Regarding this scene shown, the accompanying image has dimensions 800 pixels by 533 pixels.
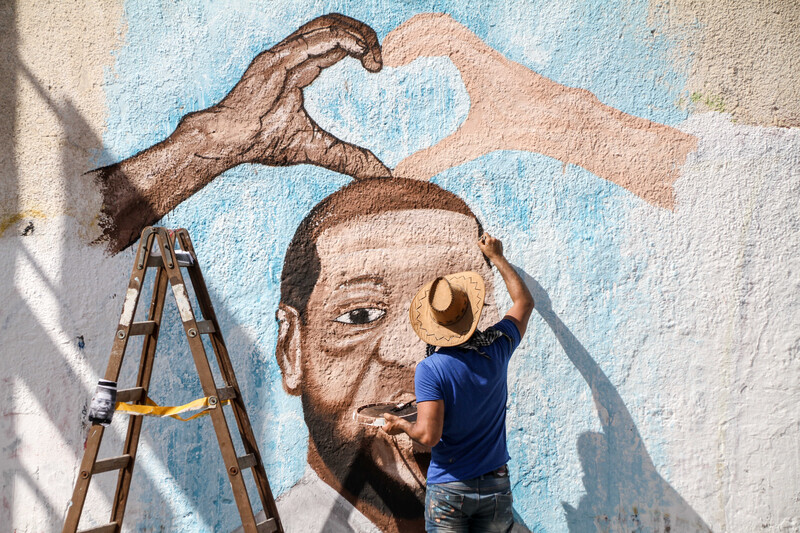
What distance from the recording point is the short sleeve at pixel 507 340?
2.45 m

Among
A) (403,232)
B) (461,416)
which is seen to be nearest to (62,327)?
(403,232)

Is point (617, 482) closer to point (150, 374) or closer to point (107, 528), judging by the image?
point (150, 374)

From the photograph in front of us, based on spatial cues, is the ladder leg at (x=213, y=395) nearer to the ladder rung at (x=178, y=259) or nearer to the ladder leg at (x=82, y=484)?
the ladder rung at (x=178, y=259)

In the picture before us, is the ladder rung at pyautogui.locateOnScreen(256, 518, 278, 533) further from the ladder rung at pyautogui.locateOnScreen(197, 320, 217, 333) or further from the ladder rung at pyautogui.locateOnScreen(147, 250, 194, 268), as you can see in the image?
the ladder rung at pyautogui.locateOnScreen(147, 250, 194, 268)

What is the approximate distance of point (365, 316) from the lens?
2.96 metres

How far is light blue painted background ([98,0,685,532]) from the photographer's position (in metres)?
2.81

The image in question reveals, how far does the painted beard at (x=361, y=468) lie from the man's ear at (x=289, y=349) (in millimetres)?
98

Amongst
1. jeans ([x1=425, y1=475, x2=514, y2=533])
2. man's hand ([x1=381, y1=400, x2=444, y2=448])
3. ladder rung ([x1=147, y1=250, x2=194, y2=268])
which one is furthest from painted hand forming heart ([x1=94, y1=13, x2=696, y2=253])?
jeans ([x1=425, y1=475, x2=514, y2=533])

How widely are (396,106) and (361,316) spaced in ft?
3.47

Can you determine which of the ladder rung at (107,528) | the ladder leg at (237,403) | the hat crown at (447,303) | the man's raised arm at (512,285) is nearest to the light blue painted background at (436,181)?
the man's raised arm at (512,285)

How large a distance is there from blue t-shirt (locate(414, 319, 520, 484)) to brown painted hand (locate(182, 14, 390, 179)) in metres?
1.24

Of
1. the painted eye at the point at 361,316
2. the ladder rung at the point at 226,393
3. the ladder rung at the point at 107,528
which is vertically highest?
the painted eye at the point at 361,316

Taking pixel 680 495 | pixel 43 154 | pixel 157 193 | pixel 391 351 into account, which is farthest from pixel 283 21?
pixel 680 495

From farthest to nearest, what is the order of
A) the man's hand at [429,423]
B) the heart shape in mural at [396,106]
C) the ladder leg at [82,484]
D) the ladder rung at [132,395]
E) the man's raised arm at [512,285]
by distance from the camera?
the heart shape in mural at [396,106] → the man's raised arm at [512,285] → the ladder rung at [132,395] → the ladder leg at [82,484] → the man's hand at [429,423]
